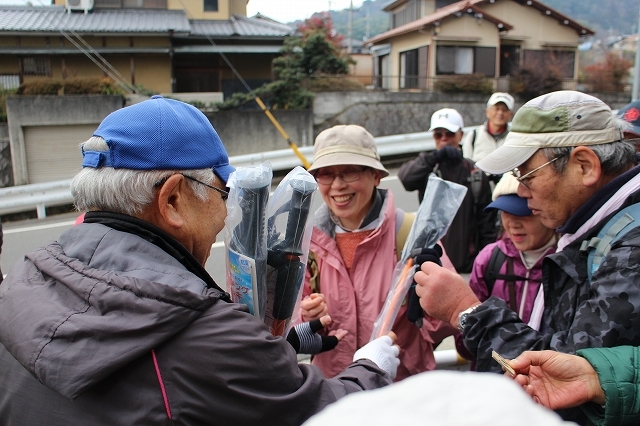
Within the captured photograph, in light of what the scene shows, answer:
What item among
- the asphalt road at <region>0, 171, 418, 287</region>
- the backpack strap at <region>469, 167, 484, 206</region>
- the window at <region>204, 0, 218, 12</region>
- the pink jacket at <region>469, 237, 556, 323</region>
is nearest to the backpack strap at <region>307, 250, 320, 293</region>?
the pink jacket at <region>469, 237, 556, 323</region>

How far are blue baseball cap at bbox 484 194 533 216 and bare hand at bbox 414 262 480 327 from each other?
76cm

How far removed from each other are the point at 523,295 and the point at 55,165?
41.2 ft

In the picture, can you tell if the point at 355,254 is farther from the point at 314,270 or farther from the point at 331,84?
the point at 331,84

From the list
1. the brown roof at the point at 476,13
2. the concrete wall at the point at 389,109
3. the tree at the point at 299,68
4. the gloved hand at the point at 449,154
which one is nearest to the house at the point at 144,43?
the tree at the point at 299,68

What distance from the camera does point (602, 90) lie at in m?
20.5

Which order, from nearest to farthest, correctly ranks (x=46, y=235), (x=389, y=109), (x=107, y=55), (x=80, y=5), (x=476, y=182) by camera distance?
1. (x=476, y=182)
2. (x=46, y=235)
3. (x=80, y=5)
4. (x=107, y=55)
5. (x=389, y=109)

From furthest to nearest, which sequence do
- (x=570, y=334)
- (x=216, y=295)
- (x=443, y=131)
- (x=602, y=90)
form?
(x=602, y=90), (x=443, y=131), (x=570, y=334), (x=216, y=295)

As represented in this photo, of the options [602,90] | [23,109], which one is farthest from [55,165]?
[602,90]

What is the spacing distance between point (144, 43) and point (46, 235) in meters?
10.1

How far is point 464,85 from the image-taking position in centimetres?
1728

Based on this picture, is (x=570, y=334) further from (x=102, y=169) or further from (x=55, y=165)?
(x=55, y=165)

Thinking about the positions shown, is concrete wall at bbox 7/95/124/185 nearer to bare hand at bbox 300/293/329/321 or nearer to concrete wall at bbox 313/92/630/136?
concrete wall at bbox 313/92/630/136

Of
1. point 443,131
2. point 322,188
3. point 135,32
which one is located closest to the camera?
point 322,188

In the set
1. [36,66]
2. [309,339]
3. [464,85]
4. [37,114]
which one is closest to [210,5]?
[36,66]
